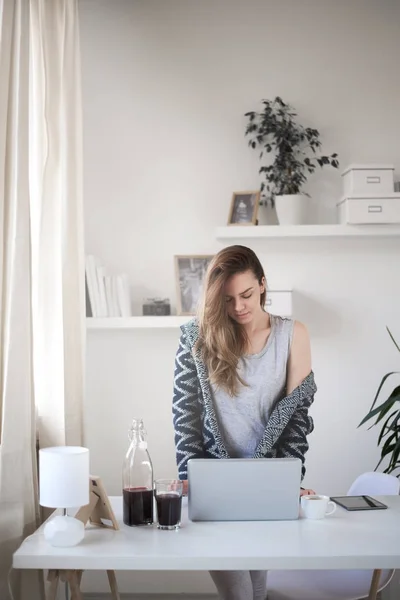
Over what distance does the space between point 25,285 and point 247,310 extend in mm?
721

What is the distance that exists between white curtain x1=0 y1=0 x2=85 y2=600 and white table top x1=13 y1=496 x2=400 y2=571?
385 millimetres

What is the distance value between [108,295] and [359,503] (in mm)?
1798

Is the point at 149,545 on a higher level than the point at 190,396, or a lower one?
lower

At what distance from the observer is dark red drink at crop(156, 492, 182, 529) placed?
204cm

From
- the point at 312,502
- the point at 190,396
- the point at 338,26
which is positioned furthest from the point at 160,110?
the point at 312,502

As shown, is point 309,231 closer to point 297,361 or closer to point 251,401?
point 297,361

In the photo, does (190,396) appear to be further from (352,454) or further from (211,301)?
(352,454)

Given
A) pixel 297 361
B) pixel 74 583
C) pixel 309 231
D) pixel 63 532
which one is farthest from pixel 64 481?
pixel 309 231

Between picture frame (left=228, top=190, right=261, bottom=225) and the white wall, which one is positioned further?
the white wall

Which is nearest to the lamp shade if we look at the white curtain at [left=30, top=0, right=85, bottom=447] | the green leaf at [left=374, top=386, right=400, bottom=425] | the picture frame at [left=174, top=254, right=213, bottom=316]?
the white curtain at [left=30, top=0, right=85, bottom=447]

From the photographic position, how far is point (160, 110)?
3922 mm

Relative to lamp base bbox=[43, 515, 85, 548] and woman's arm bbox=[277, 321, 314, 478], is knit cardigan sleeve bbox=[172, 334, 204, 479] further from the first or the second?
lamp base bbox=[43, 515, 85, 548]

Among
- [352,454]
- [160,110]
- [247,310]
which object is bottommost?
[352,454]

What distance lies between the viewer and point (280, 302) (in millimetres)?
3740
